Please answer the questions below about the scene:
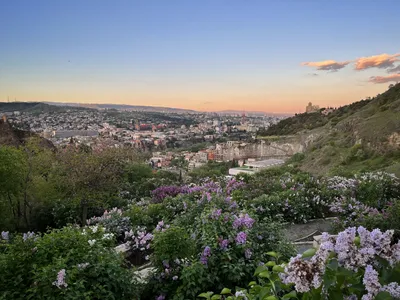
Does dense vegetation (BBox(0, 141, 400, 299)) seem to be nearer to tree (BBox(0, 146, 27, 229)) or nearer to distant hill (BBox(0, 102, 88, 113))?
tree (BBox(0, 146, 27, 229))

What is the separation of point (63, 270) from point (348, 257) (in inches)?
103

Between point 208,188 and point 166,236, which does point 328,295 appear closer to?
point 166,236

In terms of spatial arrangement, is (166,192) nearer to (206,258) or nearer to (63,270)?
(206,258)

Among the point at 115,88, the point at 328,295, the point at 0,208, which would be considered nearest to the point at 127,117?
the point at 115,88

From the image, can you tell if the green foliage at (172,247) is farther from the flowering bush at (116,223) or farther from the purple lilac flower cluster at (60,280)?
the flowering bush at (116,223)

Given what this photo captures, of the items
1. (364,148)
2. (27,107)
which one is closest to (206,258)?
(364,148)

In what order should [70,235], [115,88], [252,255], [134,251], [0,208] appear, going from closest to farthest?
[70,235], [252,255], [134,251], [0,208], [115,88]

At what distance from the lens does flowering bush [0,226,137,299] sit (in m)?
3.19

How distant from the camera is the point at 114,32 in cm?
2061

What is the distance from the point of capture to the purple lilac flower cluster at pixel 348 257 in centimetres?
148

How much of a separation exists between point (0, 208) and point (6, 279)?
5643mm

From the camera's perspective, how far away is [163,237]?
403 cm

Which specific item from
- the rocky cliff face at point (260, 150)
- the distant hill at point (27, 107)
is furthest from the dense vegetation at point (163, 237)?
the distant hill at point (27, 107)

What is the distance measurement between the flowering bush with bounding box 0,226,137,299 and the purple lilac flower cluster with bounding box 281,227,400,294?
7.69 ft
